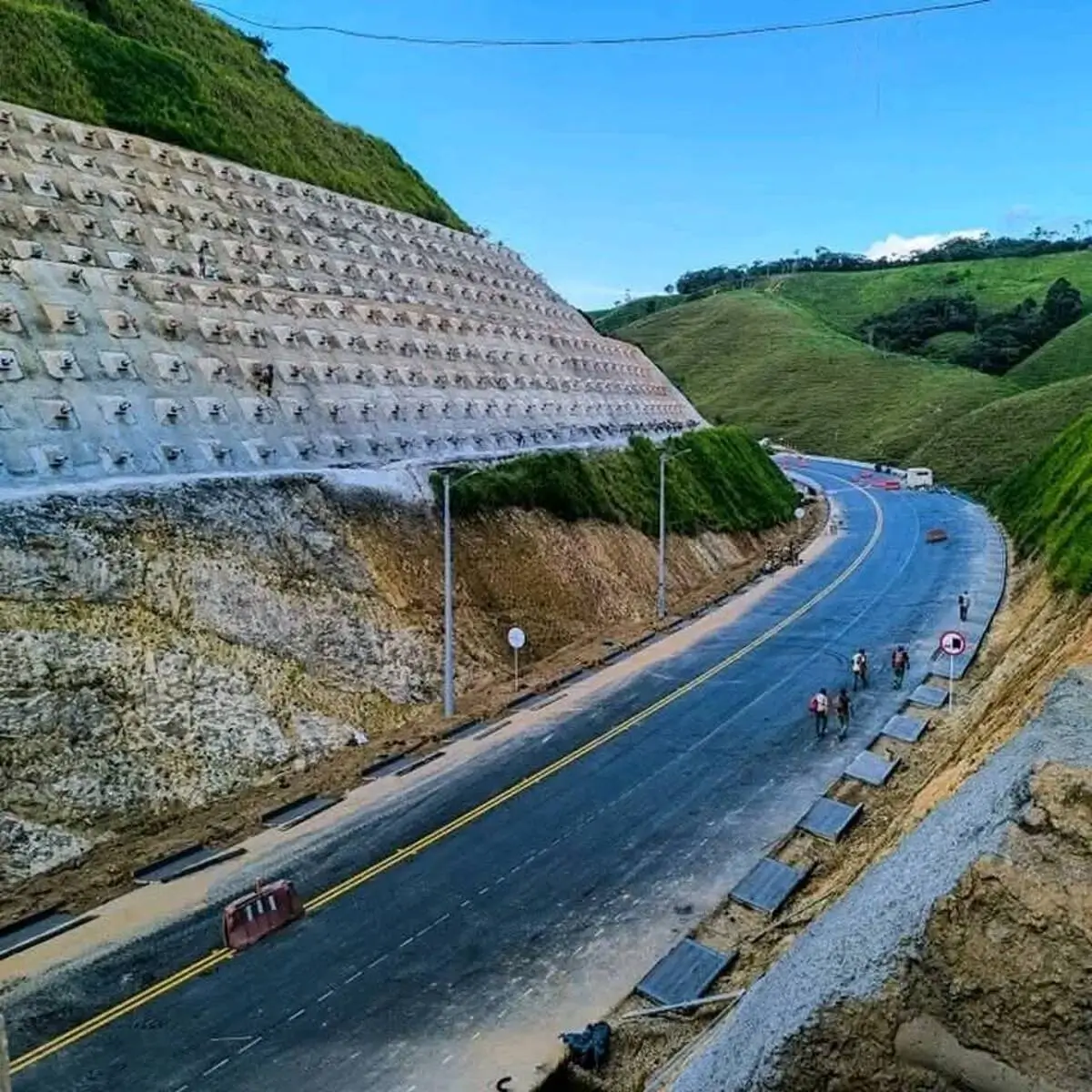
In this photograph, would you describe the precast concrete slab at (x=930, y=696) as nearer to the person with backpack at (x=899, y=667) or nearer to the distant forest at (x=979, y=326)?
the person with backpack at (x=899, y=667)

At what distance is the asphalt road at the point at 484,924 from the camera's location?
12438 mm

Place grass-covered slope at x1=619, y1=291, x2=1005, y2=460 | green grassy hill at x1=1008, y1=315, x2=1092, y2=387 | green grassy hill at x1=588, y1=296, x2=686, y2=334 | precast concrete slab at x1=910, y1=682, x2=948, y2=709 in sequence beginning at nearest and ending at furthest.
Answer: precast concrete slab at x1=910, y1=682, x2=948, y2=709 → grass-covered slope at x1=619, y1=291, x2=1005, y2=460 → green grassy hill at x1=1008, y1=315, x2=1092, y2=387 → green grassy hill at x1=588, y1=296, x2=686, y2=334

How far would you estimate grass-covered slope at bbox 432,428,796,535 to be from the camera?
1362 inches

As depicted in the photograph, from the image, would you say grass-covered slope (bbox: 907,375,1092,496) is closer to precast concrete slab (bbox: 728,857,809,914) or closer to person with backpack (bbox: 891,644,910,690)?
person with backpack (bbox: 891,644,910,690)

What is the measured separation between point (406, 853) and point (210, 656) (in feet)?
22.3

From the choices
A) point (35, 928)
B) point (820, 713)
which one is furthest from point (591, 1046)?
point (820, 713)

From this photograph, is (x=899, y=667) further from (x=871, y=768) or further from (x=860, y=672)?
(x=871, y=768)

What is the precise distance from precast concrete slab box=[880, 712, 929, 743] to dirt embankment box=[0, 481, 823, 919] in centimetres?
989


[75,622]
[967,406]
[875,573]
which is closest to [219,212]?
[75,622]

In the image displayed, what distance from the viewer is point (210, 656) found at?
70.8ft

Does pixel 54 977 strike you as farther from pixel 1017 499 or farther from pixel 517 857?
pixel 1017 499

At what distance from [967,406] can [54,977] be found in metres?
102

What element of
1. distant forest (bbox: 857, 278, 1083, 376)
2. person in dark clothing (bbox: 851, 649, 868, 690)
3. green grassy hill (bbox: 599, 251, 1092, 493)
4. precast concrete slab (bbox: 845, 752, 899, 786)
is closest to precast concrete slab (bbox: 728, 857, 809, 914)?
precast concrete slab (bbox: 845, 752, 899, 786)

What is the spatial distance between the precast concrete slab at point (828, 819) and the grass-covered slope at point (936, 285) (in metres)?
135
